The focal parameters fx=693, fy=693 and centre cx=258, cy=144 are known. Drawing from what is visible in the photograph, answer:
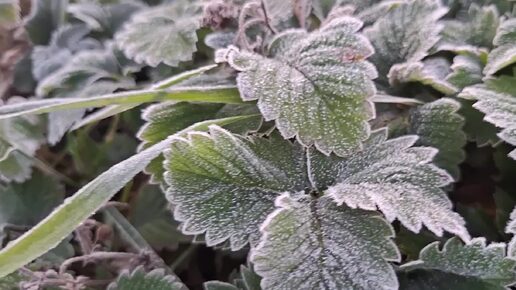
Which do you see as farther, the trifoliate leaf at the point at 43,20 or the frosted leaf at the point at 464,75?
Answer: the trifoliate leaf at the point at 43,20

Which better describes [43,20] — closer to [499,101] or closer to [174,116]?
[174,116]

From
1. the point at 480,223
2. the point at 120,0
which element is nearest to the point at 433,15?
the point at 480,223

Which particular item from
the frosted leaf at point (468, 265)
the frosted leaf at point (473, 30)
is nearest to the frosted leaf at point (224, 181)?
the frosted leaf at point (468, 265)

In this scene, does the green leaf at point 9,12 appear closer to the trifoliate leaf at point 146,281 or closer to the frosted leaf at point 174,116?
the frosted leaf at point 174,116

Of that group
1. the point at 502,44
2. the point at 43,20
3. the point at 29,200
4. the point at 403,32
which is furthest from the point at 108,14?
the point at 502,44

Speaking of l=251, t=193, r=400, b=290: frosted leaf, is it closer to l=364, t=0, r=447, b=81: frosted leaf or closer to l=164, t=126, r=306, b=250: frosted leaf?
l=164, t=126, r=306, b=250: frosted leaf

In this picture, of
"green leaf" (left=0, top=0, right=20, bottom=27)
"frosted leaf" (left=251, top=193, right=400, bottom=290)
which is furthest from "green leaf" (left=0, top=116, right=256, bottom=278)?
"green leaf" (left=0, top=0, right=20, bottom=27)

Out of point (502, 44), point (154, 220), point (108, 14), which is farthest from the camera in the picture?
point (108, 14)
